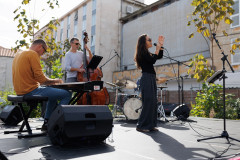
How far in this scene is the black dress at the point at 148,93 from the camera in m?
3.65

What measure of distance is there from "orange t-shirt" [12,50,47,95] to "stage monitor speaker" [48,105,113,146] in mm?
823

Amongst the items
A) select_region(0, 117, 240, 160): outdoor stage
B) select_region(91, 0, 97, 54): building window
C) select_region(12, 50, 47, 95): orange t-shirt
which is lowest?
select_region(0, 117, 240, 160): outdoor stage

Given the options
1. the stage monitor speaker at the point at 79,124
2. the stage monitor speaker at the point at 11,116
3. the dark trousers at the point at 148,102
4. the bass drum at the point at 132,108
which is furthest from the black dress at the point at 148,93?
the stage monitor speaker at the point at 11,116

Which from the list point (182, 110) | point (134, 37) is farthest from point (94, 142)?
point (134, 37)

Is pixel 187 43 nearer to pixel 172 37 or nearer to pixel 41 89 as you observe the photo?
pixel 172 37

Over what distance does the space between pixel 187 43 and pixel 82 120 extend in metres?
15.2

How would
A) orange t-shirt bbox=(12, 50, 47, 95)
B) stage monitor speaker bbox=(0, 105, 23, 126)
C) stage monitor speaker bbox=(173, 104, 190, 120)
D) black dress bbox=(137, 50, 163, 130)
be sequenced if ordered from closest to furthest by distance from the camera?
orange t-shirt bbox=(12, 50, 47, 95) < black dress bbox=(137, 50, 163, 130) < stage monitor speaker bbox=(0, 105, 23, 126) < stage monitor speaker bbox=(173, 104, 190, 120)

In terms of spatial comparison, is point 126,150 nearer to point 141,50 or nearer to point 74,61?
point 141,50

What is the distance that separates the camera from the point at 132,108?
576cm

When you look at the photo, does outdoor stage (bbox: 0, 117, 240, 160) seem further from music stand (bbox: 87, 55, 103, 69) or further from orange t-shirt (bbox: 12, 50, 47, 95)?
music stand (bbox: 87, 55, 103, 69)

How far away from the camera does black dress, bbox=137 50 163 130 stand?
3654 mm

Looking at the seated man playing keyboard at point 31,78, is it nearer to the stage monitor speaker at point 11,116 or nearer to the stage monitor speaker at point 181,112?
the stage monitor speaker at point 11,116

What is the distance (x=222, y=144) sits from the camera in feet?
8.92

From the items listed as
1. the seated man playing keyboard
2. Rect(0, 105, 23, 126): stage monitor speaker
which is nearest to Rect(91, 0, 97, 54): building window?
Rect(0, 105, 23, 126): stage monitor speaker
